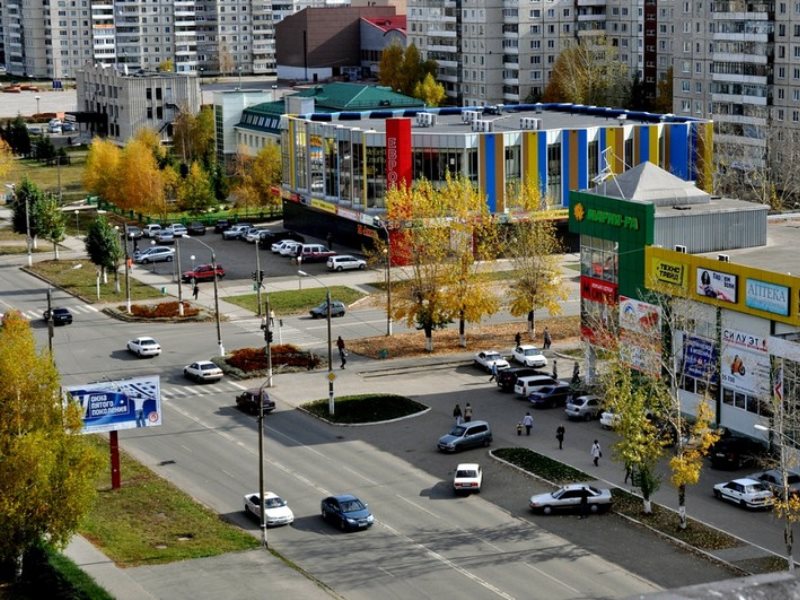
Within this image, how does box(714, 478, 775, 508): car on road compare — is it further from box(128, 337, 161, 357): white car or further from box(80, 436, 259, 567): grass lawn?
box(128, 337, 161, 357): white car

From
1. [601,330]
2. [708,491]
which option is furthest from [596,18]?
Result: [708,491]

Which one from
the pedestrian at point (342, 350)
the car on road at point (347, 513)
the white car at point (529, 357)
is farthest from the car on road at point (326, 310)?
the car on road at point (347, 513)

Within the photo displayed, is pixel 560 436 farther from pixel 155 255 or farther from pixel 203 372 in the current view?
pixel 155 255

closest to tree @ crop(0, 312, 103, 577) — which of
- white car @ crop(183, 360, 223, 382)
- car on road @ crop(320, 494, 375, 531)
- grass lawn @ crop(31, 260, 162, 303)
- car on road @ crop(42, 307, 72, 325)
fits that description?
car on road @ crop(320, 494, 375, 531)

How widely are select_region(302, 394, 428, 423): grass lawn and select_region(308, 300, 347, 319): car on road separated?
18087mm

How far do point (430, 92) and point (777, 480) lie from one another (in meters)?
117

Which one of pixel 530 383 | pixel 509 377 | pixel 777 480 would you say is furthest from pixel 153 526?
pixel 509 377

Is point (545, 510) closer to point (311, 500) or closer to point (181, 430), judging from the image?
point (311, 500)

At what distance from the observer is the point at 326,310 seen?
85.6 meters

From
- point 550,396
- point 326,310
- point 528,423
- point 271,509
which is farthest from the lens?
point 326,310

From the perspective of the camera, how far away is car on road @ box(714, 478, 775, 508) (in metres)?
51.0

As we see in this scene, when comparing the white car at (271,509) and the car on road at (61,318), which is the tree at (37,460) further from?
the car on road at (61,318)

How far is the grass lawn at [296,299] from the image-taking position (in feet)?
287

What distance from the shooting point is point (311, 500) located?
53656 mm
